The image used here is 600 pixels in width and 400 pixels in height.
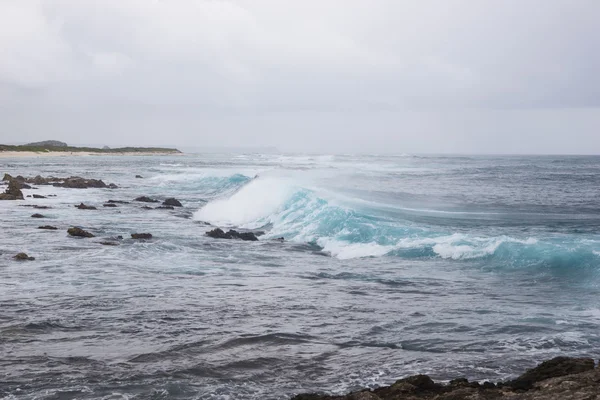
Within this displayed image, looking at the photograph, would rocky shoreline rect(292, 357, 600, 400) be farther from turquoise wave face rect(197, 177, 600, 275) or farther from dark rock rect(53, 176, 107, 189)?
dark rock rect(53, 176, 107, 189)

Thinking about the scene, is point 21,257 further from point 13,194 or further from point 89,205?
point 13,194

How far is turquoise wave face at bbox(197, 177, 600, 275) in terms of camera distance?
16625 millimetres

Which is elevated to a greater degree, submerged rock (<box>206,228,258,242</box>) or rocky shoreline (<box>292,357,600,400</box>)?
rocky shoreline (<box>292,357,600,400</box>)

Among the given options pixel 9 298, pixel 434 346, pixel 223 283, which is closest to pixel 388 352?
pixel 434 346

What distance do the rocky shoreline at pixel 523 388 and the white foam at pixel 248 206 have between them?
75.6 ft

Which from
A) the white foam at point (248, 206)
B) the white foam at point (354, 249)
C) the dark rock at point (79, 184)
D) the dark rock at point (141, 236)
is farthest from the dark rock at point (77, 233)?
the dark rock at point (79, 184)

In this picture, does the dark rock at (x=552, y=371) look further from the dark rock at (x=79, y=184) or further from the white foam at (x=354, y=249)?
the dark rock at (x=79, y=184)

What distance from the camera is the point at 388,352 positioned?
9.27 m

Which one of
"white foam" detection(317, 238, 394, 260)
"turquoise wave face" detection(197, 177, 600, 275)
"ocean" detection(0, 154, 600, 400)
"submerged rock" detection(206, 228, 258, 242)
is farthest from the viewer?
"submerged rock" detection(206, 228, 258, 242)

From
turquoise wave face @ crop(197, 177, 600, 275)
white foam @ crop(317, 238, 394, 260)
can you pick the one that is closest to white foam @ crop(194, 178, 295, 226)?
turquoise wave face @ crop(197, 177, 600, 275)

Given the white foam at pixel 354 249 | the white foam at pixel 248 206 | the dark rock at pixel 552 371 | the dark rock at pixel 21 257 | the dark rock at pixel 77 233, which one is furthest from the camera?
the white foam at pixel 248 206

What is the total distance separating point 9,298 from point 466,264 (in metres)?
11.8

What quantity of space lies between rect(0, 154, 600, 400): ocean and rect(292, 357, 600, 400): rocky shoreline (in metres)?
1.16

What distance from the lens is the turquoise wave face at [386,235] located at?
54.5 ft
